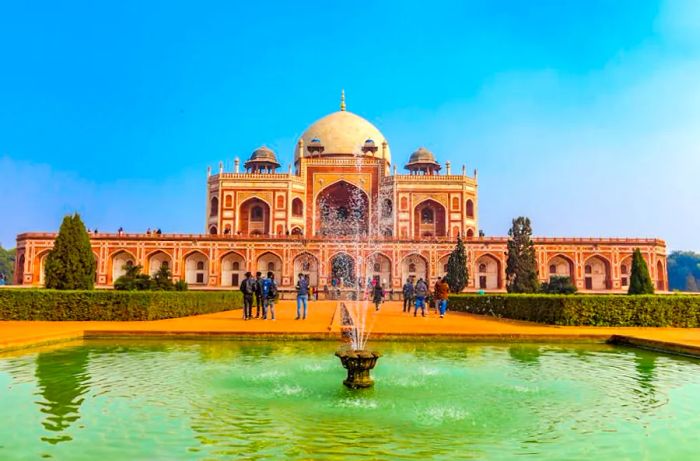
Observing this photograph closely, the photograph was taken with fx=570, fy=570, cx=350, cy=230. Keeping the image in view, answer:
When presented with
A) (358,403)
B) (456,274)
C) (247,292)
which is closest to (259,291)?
(247,292)

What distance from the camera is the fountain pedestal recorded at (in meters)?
5.69

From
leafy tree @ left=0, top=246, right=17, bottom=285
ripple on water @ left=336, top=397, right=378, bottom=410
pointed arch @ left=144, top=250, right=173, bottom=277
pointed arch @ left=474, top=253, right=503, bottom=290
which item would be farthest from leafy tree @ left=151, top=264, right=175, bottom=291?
leafy tree @ left=0, top=246, right=17, bottom=285

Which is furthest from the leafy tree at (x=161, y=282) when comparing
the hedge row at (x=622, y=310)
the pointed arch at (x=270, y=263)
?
the pointed arch at (x=270, y=263)

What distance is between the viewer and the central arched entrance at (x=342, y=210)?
141ft

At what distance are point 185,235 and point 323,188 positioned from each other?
11003 millimetres

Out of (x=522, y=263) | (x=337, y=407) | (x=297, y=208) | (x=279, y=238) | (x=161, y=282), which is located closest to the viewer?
(x=337, y=407)

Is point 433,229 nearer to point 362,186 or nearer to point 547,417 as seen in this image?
point 362,186

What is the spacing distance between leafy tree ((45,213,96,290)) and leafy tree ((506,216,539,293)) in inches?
662

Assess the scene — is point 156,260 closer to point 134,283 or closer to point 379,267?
point 379,267

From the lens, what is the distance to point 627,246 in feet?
121

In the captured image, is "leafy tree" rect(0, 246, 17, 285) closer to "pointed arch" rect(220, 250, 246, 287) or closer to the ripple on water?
"pointed arch" rect(220, 250, 246, 287)

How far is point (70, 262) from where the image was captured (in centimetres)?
1542

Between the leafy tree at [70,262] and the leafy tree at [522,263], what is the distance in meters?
16.8

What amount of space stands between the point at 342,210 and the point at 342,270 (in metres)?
8.54
